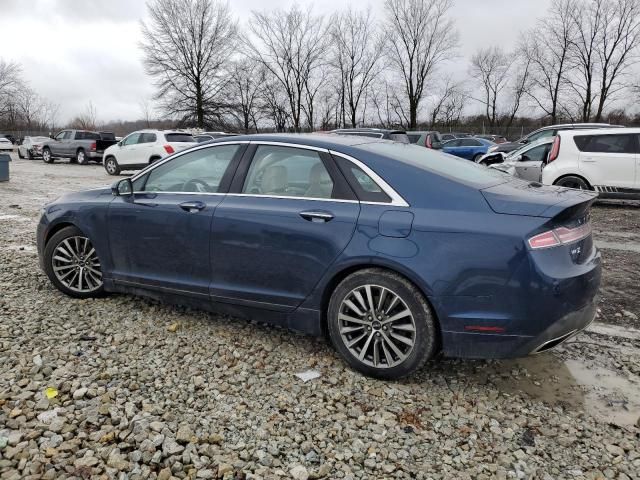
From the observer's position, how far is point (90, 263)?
4.30 m

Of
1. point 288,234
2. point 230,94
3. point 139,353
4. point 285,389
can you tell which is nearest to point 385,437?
point 285,389

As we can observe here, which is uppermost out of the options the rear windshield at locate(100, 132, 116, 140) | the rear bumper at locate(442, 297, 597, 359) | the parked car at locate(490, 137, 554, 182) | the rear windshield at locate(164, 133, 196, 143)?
the rear windshield at locate(100, 132, 116, 140)

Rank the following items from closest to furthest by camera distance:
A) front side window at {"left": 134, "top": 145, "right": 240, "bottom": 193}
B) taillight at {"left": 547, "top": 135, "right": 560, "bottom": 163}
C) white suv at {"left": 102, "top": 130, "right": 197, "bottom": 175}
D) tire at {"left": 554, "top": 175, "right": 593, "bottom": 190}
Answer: front side window at {"left": 134, "top": 145, "right": 240, "bottom": 193} → tire at {"left": 554, "top": 175, "right": 593, "bottom": 190} → taillight at {"left": 547, "top": 135, "right": 560, "bottom": 163} → white suv at {"left": 102, "top": 130, "right": 197, "bottom": 175}

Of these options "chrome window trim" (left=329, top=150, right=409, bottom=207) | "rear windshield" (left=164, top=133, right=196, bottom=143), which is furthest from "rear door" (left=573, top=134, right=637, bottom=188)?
"rear windshield" (left=164, top=133, right=196, bottom=143)

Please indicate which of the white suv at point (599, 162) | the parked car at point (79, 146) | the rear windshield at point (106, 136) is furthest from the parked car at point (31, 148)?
the white suv at point (599, 162)

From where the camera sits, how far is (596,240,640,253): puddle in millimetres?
6621

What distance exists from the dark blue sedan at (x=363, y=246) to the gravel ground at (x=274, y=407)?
0.95 feet

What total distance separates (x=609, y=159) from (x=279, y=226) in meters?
9.11

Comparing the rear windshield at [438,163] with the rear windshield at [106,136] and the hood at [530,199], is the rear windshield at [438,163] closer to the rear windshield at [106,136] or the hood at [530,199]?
the hood at [530,199]

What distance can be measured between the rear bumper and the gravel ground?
326 millimetres

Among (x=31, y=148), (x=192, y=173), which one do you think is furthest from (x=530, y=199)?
(x=31, y=148)

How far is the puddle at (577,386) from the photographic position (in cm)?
285

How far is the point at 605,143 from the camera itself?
9938 mm

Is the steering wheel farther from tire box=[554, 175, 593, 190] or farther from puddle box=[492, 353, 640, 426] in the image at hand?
tire box=[554, 175, 593, 190]
